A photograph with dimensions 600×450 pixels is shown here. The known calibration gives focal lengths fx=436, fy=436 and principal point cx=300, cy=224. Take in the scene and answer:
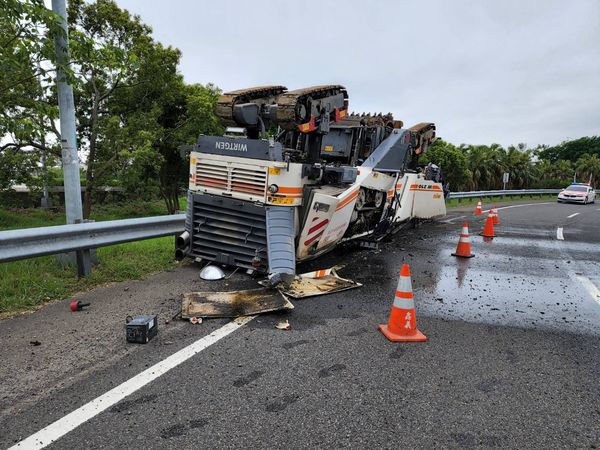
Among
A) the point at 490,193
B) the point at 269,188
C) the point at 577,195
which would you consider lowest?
the point at 577,195

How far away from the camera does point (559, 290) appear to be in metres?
5.93

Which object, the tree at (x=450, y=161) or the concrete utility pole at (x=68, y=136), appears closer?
the concrete utility pole at (x=68, y=136)

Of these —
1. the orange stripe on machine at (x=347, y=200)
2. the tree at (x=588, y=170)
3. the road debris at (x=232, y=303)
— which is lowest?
the road debris at (x=232, y=303)

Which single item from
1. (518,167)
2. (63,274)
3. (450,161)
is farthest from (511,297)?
(518,167)

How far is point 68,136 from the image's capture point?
568 centimetres

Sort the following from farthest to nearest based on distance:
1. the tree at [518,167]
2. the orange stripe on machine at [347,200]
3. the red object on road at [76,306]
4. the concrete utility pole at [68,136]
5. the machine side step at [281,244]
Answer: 1. the tree at [518,167]
2. the orange stripe on machine at [347,200]
3. the concrete utility pole at [68,136]
4. the machine side step at [281,244]
5. the red object on road at [76,306]

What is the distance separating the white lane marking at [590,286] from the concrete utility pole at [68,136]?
6.42 m

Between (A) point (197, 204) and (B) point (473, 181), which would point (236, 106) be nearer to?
(A) point (197, 204)

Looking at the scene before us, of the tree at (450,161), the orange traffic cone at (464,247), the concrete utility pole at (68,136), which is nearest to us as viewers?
the concrete utility pole at (68,136)

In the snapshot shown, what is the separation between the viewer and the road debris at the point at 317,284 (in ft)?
17.2

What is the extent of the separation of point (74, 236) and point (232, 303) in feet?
7.02

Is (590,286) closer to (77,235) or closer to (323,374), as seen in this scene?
(323,374)

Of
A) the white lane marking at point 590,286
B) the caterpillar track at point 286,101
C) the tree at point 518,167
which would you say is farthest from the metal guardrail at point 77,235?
the tree at point 518,167

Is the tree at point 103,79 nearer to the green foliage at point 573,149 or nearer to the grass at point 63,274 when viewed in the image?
the grass at point 63,274
